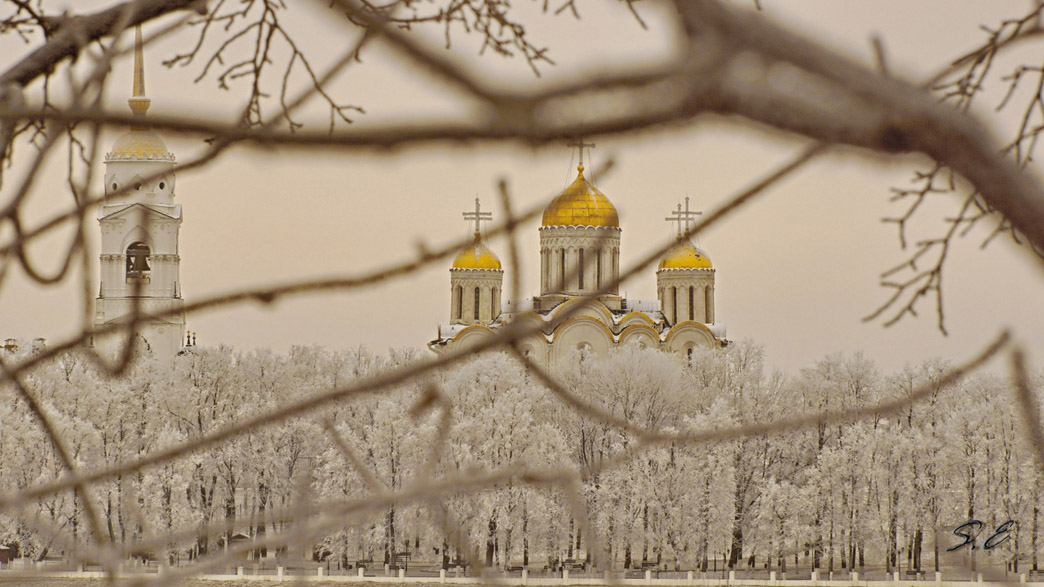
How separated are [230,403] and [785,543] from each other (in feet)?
43.9

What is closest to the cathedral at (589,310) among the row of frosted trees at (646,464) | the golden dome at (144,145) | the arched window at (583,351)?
the arched window at (583,351)

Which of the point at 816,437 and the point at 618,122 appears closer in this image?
the point at 618,122

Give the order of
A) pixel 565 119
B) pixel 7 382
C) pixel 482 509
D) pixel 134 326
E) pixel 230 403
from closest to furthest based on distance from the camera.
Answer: pixel 565 119 → pixel 134 326 → pixel 7 382 → pixel 482 509 → pixel 230 403

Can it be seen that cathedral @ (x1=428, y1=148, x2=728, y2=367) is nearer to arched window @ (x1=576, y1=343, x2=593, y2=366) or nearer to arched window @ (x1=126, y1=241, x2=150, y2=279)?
arched window @ (x1=576, y1=343, x2=593, y2=366)

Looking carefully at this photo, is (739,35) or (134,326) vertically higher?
(739,35)

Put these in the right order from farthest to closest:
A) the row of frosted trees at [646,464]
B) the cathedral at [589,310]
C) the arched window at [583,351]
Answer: the cathedral at [589,310]
the arched window at [583,351]
the row of frosted trees at [646,464]

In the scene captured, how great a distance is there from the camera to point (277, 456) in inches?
1078

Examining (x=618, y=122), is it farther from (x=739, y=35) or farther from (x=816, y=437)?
(x=816, y=437)

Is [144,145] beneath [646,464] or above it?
above

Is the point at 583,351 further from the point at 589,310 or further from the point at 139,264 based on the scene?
the point at 139,264

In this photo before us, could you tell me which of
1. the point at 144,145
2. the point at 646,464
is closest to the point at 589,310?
the point at 646,464

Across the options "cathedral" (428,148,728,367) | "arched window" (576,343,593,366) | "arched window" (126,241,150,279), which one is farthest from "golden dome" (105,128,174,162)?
"arched window" (576,343,593,366)

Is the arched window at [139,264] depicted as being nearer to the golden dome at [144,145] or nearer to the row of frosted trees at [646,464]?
the golden dome at [144,145]

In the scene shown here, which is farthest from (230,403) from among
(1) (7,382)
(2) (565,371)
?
(1) (7,382)
